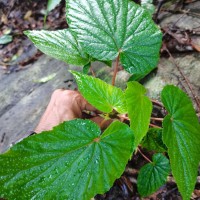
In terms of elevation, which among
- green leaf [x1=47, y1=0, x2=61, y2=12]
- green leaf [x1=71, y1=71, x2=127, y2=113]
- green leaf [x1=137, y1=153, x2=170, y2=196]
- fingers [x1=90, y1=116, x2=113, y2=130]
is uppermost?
green leaf [x1=47, y1=0, x2=61, y2=12]

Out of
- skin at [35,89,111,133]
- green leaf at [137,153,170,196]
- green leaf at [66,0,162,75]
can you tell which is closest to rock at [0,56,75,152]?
skin at [35,89,111,133]

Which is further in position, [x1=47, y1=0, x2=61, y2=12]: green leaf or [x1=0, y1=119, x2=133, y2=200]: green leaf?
[x1=47, y1=0, x2=61, y2=12]: green leaf

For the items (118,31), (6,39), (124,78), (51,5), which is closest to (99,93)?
(118,31)

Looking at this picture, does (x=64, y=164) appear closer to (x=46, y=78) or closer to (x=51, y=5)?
(x=46, y=78)

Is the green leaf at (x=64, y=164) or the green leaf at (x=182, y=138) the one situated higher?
the green leaf at (x=64, y=164)

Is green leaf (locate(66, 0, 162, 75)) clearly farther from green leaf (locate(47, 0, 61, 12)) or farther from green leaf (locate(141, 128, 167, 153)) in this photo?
green leaf (locate(47, 0, 61, 12))

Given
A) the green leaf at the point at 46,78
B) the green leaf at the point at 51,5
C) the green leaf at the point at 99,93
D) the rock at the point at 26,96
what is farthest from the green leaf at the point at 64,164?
the green leaf at the point at 51,5

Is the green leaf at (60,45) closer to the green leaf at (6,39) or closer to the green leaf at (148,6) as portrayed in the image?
the green leaf at (148,6)
